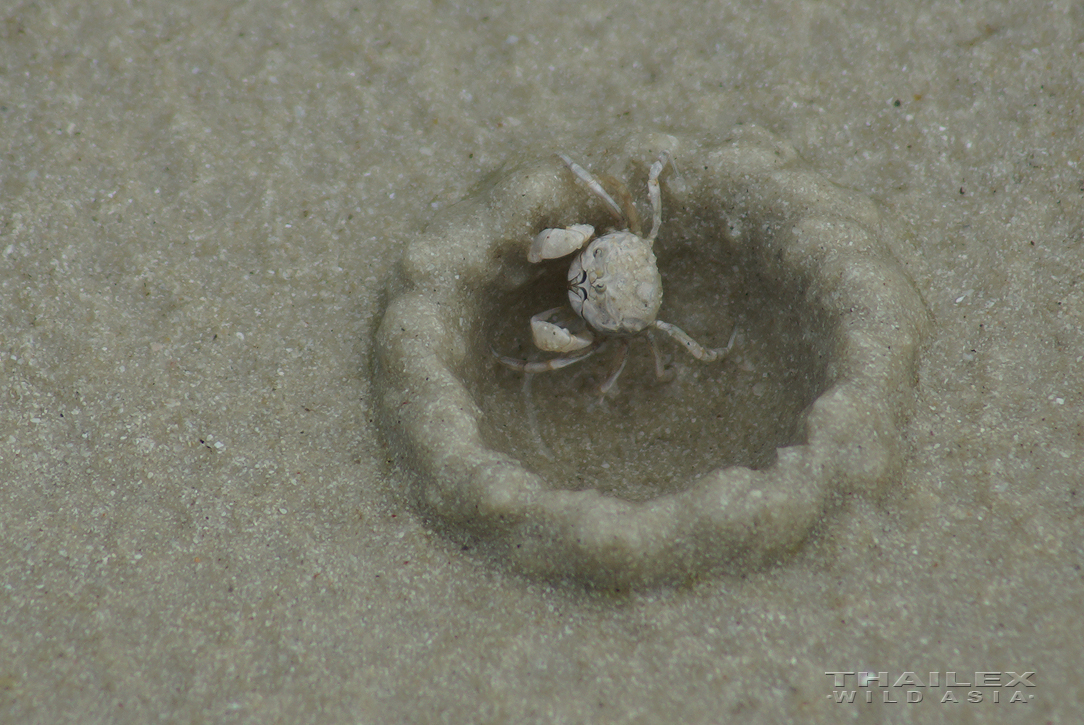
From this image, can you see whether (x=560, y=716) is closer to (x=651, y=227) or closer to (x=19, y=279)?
(x=651, y=227)

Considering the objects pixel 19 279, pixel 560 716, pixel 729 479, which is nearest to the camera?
pixel 560 716

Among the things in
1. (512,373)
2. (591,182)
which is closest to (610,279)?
(591,182)

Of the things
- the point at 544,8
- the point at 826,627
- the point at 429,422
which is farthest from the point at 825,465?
the point at 544,8

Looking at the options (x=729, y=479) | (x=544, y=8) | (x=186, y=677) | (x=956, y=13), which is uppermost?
(x=956, y=13)

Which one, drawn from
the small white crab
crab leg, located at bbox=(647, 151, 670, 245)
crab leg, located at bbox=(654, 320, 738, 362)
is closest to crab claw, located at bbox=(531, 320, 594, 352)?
the small white crab

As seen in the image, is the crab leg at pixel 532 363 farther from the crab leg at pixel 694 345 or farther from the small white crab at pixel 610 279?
the crab leg at pixel 694 345

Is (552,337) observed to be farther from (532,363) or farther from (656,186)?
(656,186)
